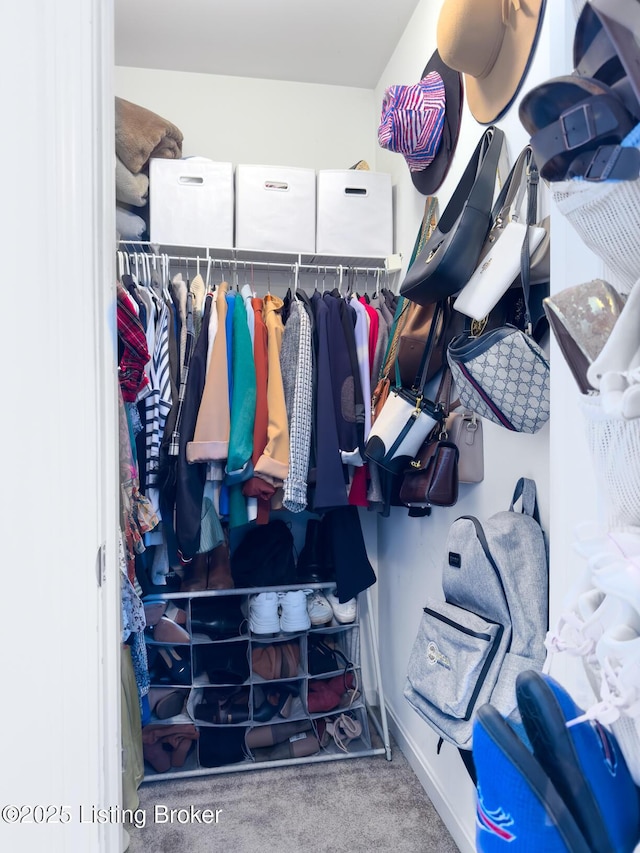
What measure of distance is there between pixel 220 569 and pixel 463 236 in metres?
1.45

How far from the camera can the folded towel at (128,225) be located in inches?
78.5

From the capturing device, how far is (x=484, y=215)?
1254mm

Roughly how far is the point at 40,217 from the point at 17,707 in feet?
2.23

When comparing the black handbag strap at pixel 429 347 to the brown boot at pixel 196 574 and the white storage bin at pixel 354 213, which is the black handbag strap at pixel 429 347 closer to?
the white storage bin at pixel 354 213

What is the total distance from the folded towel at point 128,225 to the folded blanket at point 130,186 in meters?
0.05

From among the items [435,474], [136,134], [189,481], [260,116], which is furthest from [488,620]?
[260,116]

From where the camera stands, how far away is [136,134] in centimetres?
195

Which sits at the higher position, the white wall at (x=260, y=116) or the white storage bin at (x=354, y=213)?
the white wall at (x=260, y=116)

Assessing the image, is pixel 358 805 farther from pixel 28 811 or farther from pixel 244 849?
pixel 28 811

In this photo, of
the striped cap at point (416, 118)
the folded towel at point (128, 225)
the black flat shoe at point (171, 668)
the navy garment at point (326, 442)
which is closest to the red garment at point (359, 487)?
the navy garment at point (326, 442)

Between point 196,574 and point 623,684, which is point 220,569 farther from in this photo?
point 623,684

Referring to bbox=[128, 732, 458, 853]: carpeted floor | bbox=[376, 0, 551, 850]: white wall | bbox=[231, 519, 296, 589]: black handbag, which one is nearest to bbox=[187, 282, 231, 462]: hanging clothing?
bbox=[231, 519, 296, 589]: black handbag

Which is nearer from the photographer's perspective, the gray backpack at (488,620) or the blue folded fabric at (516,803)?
the blue folded fabric at (516,803)

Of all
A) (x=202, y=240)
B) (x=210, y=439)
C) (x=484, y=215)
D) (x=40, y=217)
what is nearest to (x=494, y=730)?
(x=40, y=217)
